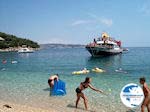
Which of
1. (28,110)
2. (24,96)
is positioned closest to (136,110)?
(28,110)

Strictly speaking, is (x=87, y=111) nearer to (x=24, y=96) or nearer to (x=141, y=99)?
(x=141, y=99)

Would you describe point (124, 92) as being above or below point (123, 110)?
above

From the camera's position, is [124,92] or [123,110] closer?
[124,92]

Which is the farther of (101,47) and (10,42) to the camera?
(10,42)

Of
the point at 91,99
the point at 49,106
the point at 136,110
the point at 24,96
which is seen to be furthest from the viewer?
the point at 24,96

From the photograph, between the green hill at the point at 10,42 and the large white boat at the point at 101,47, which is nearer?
the large white boat at the point at 101,47

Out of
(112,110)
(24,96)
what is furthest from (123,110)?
(24,96)

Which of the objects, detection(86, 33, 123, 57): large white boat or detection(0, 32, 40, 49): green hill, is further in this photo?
detection(0, 32, 40, 49): green hill

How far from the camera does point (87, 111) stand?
13.6 m

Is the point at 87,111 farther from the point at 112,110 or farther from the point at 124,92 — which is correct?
the point at 124,92

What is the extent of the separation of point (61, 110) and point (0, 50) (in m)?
139

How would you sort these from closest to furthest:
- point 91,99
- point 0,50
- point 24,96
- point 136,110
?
1. point 136,110
2. point 91,99
3. point 24,96
4. point 0,50

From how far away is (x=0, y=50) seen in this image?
148 m

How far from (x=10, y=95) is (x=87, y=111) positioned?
6.76 meters
